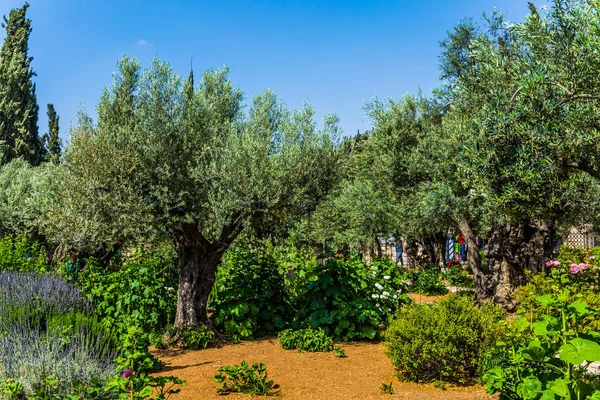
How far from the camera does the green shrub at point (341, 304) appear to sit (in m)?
8.59

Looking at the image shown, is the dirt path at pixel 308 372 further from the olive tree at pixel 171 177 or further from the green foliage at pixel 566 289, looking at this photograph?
the green foliage at pixel 566 289

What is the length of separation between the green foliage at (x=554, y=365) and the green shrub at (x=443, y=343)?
4.42ft

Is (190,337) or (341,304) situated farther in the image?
(341,304)

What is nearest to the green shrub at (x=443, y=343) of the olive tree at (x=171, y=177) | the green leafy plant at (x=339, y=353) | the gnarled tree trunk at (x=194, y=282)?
the green leafy plant at (x=339, y=353)

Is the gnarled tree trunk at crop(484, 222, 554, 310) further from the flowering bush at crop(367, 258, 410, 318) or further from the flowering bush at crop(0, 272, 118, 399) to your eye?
the flowering bush at crop(0, 272, 118, 399)

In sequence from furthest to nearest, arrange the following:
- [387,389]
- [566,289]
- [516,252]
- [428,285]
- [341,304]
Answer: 1. [428,285]
2. [516,252]
3. [341,304]
4. [566,289]
5. [387,389]

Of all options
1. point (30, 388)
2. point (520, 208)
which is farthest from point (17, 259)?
point (520, 208)

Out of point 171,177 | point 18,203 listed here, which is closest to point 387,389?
point 171,177

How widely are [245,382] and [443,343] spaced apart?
259 cm

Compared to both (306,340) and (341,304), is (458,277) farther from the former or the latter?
(306,340)

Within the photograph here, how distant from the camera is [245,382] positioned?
6.01m

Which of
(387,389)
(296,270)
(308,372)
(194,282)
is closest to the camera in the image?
(387,389)

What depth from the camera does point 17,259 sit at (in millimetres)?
13320

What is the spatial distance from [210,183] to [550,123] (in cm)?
522
